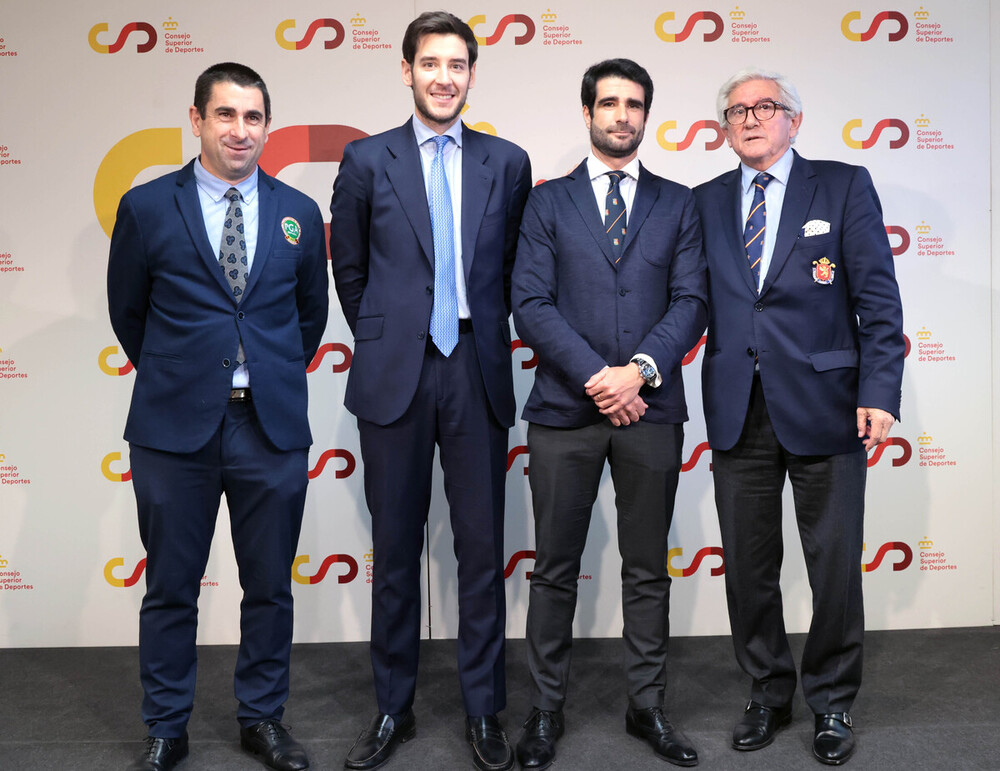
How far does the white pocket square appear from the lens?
252cm

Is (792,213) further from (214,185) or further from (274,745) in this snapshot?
(274,745)

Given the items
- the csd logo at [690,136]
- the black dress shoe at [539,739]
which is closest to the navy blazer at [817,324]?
the black dress shoe at [539,739]

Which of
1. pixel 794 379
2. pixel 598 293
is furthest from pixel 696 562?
pixel 598 293

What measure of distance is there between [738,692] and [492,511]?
112cm

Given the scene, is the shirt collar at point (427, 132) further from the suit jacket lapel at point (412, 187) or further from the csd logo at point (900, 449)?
the csd logo at point (900, 449)

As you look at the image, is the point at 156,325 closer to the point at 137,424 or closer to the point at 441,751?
the point at 137,424

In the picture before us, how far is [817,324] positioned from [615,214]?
654mm

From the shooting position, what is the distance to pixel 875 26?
3.53 metres

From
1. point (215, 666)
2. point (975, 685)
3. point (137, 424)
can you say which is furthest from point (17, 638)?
point (975, 685)

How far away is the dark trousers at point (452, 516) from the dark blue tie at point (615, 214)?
1.64ft

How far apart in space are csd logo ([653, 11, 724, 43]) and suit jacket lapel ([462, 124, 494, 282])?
1.37 m

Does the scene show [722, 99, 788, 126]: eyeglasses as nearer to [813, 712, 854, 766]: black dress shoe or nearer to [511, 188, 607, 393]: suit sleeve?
[511, 188, 607, 393]: suit sleeve

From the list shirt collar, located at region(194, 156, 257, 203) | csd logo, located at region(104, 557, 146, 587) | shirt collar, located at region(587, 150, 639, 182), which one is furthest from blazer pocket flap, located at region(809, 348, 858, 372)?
csd logo, located at region(104, 557, 146, 587)

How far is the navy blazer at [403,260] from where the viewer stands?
247cm
